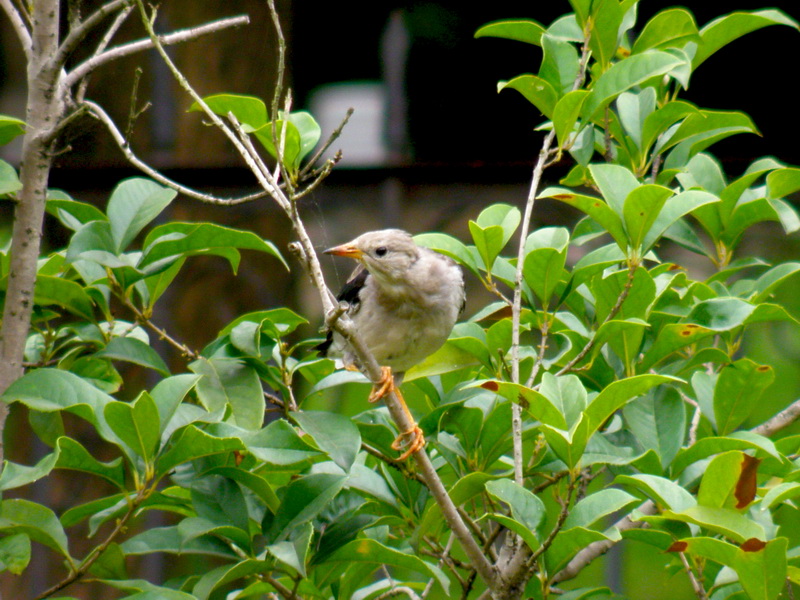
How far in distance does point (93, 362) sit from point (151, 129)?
2869 millimetres

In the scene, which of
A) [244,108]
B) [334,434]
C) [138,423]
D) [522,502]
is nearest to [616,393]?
[522,502]

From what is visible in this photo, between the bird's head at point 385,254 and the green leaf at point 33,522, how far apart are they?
5.21ft

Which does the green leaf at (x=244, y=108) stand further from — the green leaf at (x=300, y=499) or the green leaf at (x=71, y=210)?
the green leaf at (x=300, y=499)

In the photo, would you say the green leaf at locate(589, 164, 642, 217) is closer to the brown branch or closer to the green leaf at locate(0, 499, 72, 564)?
the brown branch

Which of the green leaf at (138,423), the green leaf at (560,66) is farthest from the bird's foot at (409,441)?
the green leaf at (560,66)

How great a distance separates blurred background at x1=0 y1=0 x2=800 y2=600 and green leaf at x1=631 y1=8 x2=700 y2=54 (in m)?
2.29

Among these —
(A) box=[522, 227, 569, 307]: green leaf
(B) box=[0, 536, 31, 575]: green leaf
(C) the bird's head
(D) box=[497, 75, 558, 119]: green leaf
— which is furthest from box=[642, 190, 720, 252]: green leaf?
(B) box=[0, 536, 31, 575]: green leaf

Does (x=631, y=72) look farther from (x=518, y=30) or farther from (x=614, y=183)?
(x=518, y=30)

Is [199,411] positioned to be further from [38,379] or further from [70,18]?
[70,18]

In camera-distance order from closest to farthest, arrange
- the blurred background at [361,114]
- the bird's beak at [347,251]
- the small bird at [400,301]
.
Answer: the bird's beak at [347,251]
the small bird at [400,301]
the blurred background at [361,114]

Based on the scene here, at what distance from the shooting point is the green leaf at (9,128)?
233cm

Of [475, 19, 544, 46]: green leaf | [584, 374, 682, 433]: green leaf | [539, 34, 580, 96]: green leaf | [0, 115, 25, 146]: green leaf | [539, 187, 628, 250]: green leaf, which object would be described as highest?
[475, 19, 544, 46]: green leaf

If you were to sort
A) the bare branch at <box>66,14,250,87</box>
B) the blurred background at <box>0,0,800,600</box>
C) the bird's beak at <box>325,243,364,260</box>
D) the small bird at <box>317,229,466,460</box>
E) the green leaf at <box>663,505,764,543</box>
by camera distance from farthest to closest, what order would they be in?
the blurred background at <box>0,0,800,600</box> → the small bird at <box>317,229,466,460</box> → the bird's beak at <box>325,243,364,260</box> → the bare branch at <box>66,14,250,87</box> → the green leaf at <box>663,505,764,543</box>

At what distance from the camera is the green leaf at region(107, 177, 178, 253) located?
8.61 feet
